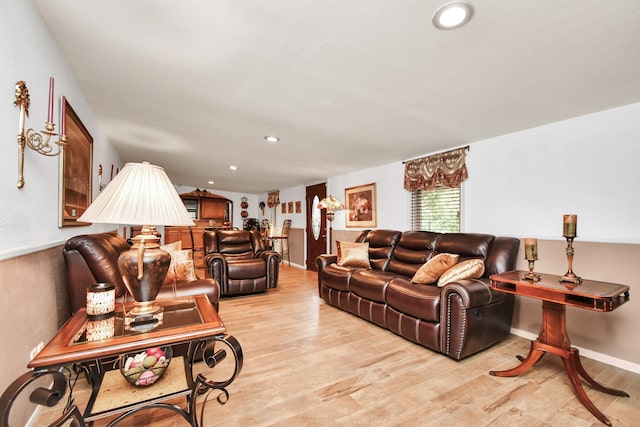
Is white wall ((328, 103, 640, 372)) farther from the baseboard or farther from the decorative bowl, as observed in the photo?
the decorative bowl

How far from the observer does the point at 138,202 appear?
1.30 meters

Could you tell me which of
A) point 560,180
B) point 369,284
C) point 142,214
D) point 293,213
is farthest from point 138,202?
point 293,213

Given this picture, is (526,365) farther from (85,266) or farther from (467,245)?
(85,266)

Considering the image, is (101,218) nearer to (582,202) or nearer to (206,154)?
(206,154)

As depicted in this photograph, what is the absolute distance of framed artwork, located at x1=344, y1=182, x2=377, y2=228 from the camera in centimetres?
483

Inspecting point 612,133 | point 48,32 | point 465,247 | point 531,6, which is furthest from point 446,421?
point 48,32

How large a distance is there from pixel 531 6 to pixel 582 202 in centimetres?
205

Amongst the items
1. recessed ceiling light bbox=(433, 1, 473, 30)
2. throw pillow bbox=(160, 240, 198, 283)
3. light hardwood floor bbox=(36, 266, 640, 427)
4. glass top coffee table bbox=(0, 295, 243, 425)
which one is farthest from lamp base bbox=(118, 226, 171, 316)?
recessed ceiling light bbox=(433, 1, 473, 30)

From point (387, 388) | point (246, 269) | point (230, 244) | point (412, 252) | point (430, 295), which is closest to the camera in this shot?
point (387, 388)

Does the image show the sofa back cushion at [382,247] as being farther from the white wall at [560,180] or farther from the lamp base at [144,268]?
the lamp base at [144,268]

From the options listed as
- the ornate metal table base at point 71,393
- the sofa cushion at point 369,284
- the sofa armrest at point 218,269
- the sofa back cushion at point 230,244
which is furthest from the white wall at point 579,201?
the sofa back cushion at point 230,244

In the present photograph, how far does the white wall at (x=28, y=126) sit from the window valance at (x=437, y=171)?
149 inches

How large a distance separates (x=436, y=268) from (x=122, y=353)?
256 centimetres

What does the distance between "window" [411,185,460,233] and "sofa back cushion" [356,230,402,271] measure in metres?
0.48
